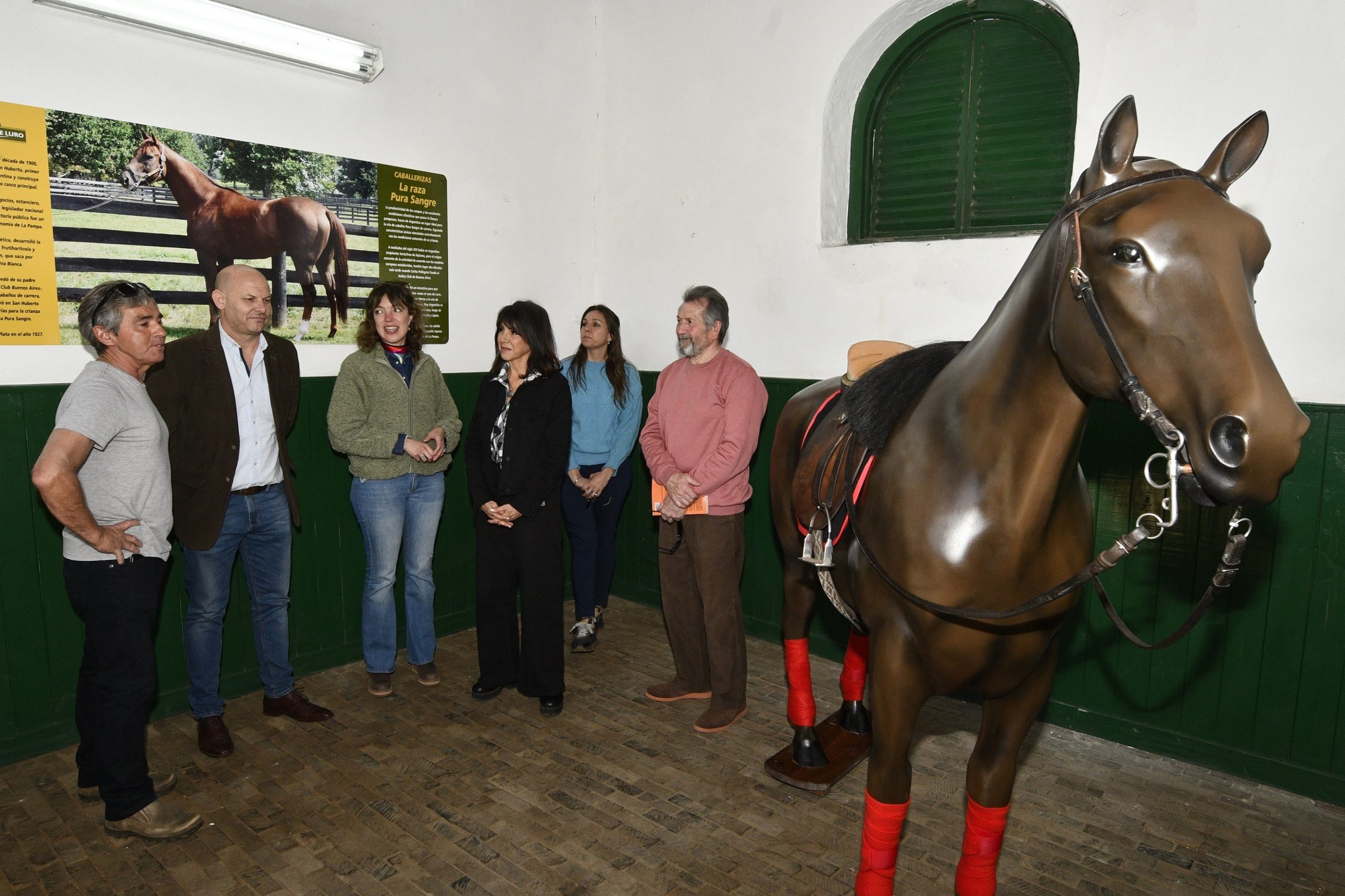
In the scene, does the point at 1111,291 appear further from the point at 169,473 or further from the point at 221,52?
the point at 221,52

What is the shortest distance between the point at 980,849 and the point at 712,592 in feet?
4.69

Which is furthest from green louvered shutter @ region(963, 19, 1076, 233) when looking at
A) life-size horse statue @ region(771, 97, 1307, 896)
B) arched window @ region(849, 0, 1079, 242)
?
life-size horse statue @ region(771, 97, 1307, 896)

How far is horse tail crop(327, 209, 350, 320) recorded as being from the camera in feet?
11.7

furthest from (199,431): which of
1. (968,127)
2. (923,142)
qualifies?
(968,127)

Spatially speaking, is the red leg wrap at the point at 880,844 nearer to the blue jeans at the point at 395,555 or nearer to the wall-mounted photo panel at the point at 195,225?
the blue jeans at the point at 395,555

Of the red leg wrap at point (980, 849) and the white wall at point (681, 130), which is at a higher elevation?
the white wall at point (681, 130)

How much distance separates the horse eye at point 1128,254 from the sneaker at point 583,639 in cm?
318

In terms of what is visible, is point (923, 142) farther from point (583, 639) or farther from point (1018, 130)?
point (583, 639)

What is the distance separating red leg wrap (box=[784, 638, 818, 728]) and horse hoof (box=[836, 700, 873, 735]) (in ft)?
0.93

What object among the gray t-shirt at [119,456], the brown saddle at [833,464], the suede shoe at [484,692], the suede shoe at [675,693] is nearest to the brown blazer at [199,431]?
the gray t-shirt at [119,456]

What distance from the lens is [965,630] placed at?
5.47 feet

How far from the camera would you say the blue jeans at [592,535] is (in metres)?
4.03

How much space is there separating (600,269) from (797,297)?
147cm

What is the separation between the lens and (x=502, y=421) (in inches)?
128
